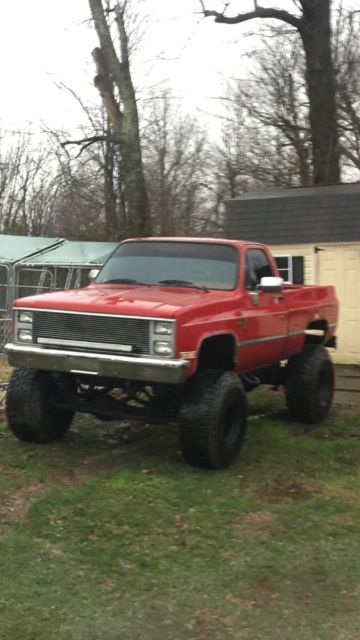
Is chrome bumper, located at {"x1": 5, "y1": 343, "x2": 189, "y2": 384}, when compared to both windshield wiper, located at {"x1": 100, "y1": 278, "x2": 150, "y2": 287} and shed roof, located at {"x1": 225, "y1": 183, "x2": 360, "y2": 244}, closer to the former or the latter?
windshield wiper, located at {"x1": 100, "y1": 278, "x2": 150, "y2": 287}

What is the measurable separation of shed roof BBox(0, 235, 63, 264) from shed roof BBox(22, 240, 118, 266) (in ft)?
0.77

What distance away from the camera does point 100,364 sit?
19.5 feet

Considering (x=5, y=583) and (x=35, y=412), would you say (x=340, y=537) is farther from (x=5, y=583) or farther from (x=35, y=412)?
(x=35, y=412)

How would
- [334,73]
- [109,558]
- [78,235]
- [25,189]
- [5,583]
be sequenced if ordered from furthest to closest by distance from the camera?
[25,189] < [78,235] < [334,73] < [109,558] < [5,583]

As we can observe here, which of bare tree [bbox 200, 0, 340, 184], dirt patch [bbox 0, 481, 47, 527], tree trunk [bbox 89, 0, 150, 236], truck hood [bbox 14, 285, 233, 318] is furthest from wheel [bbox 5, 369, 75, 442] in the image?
bare tree [bbox 200, 0, 340, 184]

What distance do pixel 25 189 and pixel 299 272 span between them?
87.3 ft

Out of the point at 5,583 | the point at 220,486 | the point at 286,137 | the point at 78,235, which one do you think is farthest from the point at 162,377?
the point at 286,137

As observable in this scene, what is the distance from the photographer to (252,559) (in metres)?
4.57

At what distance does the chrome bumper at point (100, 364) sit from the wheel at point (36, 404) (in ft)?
1.40

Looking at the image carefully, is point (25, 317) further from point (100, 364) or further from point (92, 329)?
point (100, 364)

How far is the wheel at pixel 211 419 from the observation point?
233 inches

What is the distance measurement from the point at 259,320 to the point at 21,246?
9180 mm

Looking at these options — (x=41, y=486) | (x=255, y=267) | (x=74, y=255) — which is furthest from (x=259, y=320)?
(x=74, y=255)

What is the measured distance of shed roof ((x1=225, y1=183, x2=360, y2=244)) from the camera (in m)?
12.3
